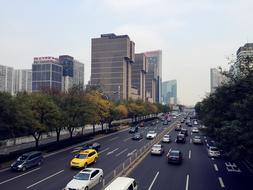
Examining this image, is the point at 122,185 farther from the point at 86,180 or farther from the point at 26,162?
the point at 26,162

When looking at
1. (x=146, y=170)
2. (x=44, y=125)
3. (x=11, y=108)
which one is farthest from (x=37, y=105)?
(x=146, y=170)

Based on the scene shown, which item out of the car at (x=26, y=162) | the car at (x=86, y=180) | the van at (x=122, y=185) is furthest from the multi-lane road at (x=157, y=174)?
the van at (x=122, y=185)

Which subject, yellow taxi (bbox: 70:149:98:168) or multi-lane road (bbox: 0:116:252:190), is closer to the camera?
multi-lane road (bbox: 0:116:252:190)

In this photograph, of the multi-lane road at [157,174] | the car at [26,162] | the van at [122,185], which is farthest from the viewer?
the car at [26,162]

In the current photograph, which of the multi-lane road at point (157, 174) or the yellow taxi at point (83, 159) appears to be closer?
the multi-lane road at point (157, 174)

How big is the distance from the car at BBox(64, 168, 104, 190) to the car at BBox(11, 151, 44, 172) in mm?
10008

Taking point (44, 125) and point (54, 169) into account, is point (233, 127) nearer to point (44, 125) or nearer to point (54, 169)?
point (54, 169)

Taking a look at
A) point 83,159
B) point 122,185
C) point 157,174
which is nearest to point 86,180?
point 122,185

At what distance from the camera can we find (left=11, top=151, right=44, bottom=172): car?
30641mm

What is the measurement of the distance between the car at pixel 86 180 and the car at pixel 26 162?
10.0 m

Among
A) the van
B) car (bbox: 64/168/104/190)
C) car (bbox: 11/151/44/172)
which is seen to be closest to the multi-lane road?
car (bbox: 11/151/44/172)

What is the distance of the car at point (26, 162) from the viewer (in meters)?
30.6

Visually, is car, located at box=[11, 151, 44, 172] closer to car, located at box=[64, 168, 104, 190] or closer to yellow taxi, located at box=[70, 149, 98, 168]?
yellow taxi, located at box=[70, 149, 98, 168]

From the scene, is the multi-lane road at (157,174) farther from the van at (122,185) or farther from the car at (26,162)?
the van at (122,185)
